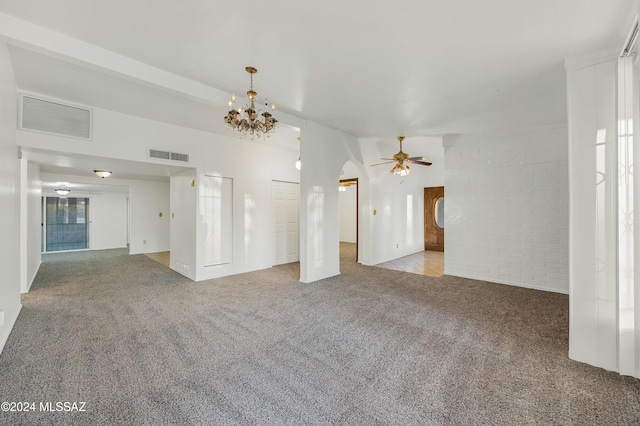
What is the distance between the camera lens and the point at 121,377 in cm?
207

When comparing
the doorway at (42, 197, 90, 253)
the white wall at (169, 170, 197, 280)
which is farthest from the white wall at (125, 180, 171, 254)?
the white wall at (169, 170, 197, 280)

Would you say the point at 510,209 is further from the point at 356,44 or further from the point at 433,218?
the point at 356,44

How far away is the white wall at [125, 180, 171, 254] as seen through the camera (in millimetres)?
8336

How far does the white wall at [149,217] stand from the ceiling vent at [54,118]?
5073mm

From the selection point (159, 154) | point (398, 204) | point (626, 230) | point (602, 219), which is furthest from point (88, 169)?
point (626, 230)

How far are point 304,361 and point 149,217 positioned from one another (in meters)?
8.44

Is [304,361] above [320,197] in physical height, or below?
below

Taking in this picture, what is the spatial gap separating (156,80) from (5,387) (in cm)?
306

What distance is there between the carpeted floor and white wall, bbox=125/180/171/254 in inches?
175

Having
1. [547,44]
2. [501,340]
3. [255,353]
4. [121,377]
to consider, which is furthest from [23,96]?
[501,340]

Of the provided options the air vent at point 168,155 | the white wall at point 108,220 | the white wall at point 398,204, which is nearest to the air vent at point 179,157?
the air vent at point 168,155

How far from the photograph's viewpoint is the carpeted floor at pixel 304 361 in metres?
1.73

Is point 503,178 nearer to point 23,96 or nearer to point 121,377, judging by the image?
point 121,377

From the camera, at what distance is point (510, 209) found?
5012mm
